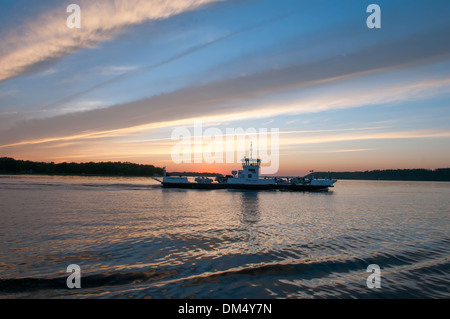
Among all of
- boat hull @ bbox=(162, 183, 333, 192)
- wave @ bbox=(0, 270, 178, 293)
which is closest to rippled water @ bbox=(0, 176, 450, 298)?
wave @ bbox=(0, 270, 178, 293)

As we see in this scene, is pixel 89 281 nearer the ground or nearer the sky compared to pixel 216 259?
nearer the sky

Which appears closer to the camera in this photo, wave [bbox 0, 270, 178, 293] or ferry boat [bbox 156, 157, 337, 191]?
wave [bbox 0, 270, 178, 293]

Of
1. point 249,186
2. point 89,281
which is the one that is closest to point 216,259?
point 89,281

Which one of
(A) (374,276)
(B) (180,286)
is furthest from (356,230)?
(B) (180,286)

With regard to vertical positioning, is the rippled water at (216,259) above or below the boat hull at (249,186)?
above

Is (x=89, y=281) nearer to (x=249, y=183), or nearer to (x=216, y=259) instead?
(x=216, y=259)

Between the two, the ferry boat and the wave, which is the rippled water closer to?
the wave

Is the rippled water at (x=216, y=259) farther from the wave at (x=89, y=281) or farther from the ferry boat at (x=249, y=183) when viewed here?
the ferry boat at (x=249, y=183)

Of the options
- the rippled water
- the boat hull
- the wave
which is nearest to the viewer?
the wave

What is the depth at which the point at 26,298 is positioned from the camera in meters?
7.77

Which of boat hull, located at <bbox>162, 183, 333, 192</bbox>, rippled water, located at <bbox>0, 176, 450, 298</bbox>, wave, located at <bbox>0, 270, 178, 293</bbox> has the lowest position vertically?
boat hull, located at <bbox>162, 183, 333, 192</bbox>

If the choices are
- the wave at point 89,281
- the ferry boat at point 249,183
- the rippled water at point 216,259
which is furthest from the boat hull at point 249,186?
the wave at point 89,281
